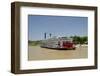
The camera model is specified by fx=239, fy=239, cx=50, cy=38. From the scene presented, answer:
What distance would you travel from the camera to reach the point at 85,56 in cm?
213

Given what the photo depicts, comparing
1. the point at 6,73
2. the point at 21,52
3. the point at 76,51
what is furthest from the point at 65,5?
the point at 6,73

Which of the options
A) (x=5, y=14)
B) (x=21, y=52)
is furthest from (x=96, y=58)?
(x=5, y=14)

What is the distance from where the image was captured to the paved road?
192cm

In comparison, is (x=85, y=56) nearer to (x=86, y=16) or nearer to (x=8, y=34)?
(x=86, y=16)

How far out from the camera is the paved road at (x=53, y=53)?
75.7 inches

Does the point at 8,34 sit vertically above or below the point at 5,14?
below

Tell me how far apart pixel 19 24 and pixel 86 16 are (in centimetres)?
62

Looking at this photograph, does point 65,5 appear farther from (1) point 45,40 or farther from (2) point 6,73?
(2) point 6,73

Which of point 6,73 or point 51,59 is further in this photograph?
point 51,59

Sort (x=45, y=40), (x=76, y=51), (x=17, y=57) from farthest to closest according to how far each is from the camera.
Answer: (x=76, y=51) → (x=45, y=40) → (x=17, y=57)

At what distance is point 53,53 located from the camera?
1.99 meters

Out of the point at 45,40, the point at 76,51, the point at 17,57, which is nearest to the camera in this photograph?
the point at 17,57

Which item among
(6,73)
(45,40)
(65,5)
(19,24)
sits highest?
(65,5)

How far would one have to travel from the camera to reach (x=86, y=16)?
2111 millimetres
